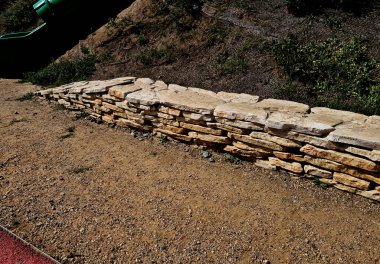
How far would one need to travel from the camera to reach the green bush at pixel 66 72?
842cm

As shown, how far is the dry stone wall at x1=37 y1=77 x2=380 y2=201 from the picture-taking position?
3.77 m

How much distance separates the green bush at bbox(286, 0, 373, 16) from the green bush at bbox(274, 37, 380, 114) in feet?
3.86

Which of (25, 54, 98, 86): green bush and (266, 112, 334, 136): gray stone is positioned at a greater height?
(266, 112, 334, 136): gray stone

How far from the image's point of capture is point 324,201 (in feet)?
13.1

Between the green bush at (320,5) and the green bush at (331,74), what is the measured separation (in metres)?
1.18

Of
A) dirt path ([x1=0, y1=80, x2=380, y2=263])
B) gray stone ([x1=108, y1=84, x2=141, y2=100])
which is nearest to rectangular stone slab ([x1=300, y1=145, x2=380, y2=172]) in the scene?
dirt path ([x1=0, y1=80, x2=380, y2=263])

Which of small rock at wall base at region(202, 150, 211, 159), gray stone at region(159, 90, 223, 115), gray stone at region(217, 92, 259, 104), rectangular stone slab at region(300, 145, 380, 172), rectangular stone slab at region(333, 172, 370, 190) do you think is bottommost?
small rock at wall base at region(202, 150, 211, 159)

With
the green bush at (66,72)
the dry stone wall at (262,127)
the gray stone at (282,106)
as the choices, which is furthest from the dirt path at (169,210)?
the green bush at (66,72)

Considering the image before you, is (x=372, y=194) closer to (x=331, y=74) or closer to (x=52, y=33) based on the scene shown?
(x=331, y=74)

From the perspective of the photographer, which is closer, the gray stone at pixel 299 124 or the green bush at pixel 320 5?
the gray stone at pixel 299 124

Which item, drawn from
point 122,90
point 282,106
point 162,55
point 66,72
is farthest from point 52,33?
point 282,106

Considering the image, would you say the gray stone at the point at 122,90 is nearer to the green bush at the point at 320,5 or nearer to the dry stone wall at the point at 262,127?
the dry stone wall at the point at 262,127

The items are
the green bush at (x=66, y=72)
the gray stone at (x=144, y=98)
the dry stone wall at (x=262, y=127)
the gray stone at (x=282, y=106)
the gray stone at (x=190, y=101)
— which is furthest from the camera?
the green bush at (x=66, y=72)

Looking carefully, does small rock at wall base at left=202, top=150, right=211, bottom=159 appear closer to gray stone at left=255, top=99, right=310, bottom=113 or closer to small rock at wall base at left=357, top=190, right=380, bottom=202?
gray stone at left=255, top=99, right=310, bottom=113
